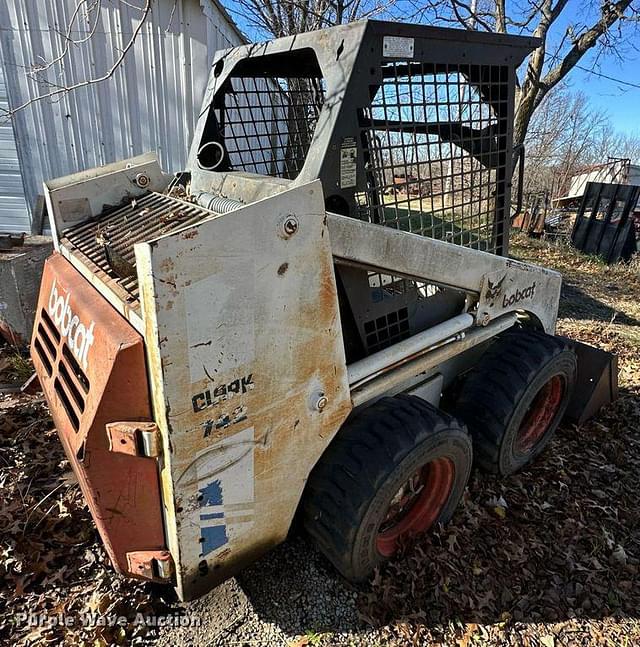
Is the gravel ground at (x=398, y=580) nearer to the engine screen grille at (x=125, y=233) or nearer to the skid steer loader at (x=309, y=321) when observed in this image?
the skid steer loader at (x=309, y=321)

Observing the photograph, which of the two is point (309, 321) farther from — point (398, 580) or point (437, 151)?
point (398, 580)

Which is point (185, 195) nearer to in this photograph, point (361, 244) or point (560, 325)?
point (361, 244)

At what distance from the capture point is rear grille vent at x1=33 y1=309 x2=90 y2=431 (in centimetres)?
198

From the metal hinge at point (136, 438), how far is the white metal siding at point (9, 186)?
593 centimetres

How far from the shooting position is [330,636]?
212cm

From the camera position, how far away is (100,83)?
607 centimetres

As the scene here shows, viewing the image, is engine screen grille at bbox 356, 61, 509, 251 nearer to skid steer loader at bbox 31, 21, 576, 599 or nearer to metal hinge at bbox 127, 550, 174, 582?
skid steer loader at bbox 31, 21, 576, 599

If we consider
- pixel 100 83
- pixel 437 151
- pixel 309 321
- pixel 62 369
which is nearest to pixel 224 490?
pixel 309 321

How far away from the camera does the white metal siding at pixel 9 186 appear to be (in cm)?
615

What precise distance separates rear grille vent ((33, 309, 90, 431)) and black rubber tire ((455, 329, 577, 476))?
1974 mm

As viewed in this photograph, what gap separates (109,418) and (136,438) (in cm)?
13

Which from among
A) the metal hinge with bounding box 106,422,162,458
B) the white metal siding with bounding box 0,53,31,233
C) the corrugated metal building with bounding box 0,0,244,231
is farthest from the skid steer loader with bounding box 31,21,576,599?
the white metal siding with bounding box 0,53,31,233

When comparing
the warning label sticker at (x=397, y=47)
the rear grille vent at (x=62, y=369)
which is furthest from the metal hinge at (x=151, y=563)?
the warning label sticker at (x=397, y=47)

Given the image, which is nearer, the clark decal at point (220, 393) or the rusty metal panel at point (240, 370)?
the rusty metal panel at point (240, 370)
